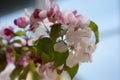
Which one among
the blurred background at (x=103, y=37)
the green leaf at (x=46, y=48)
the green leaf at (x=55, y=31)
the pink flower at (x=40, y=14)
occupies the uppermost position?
the pink flower at (x=40, y=14)

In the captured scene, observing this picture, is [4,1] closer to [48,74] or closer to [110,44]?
[110,44]

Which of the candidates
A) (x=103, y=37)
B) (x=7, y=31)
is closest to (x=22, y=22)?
(x=7, y=31)

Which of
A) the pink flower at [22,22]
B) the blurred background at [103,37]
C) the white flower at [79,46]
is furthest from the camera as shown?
the blurred background at [103,37]

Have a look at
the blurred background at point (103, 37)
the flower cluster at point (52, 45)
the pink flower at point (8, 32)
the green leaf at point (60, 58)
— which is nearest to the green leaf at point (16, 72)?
the flower cluster at point (52, 45)

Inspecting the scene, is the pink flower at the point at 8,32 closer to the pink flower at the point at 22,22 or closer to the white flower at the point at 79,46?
the pink flower at the point at 22,22

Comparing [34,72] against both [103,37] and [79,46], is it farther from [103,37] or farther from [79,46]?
[103,37]

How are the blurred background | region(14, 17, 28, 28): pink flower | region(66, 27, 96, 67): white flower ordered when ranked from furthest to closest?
the blurred background
region(14, 17, 28, 28): pink flower
region(66, 27, 96, 67): white flower

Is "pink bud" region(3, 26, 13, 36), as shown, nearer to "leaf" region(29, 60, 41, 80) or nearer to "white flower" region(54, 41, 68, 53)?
"leaf" region(29, 60, 41, 80)

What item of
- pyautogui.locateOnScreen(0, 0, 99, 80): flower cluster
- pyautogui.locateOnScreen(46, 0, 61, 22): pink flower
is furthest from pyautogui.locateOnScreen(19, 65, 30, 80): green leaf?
pyautogui.locateOnScreen(46, 0, 61, 22): pink flower
